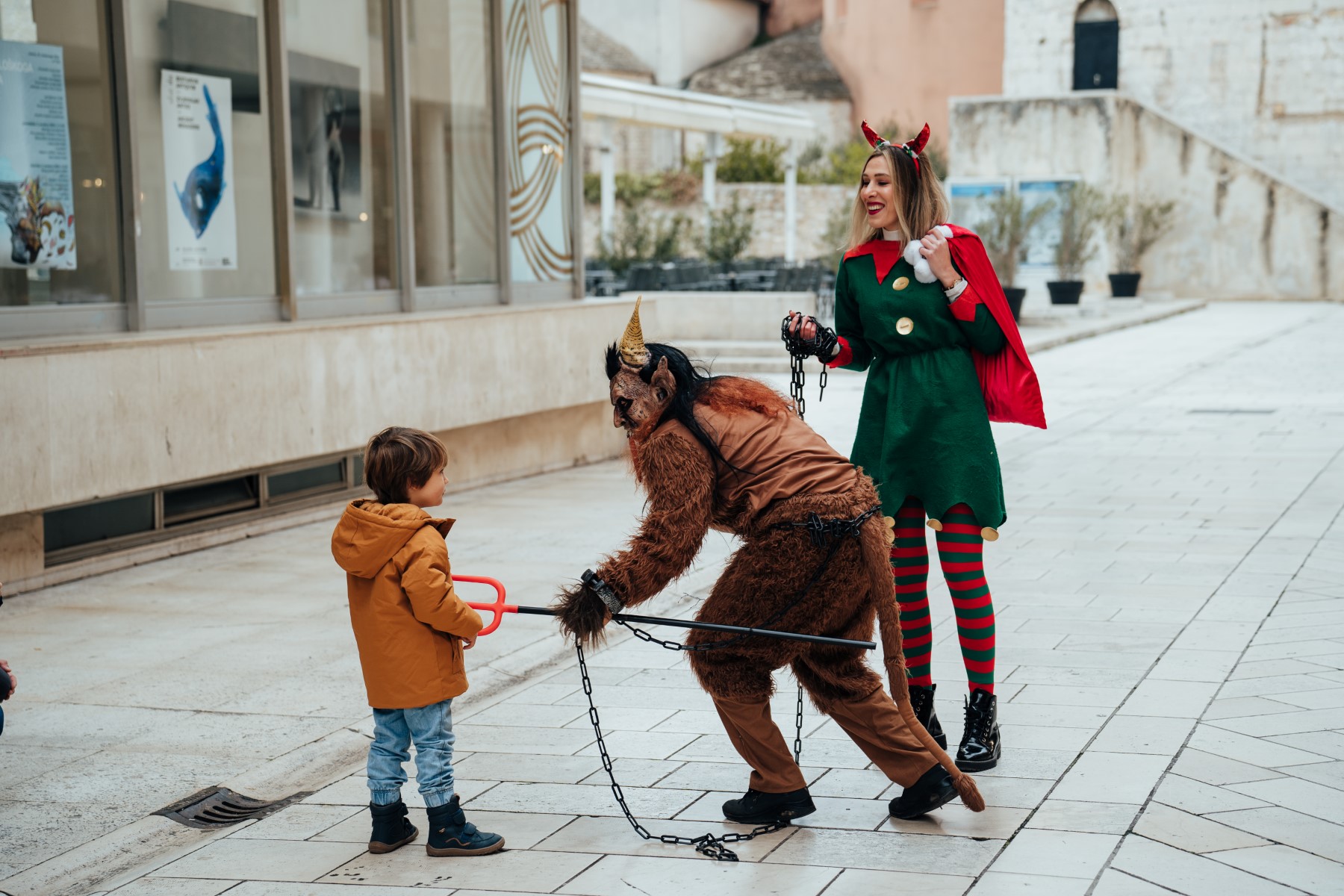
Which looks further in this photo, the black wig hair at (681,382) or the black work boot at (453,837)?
the black work boot at (453,837)

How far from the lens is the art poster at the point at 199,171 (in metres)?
8.78

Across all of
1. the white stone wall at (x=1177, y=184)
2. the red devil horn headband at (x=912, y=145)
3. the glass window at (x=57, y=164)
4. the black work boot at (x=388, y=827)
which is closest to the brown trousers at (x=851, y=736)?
the black work boot at (x=388, y=827)

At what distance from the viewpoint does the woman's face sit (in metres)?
4.56

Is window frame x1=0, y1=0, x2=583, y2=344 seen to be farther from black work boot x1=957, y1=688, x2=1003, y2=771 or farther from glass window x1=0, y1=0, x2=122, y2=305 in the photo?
black work boot x1=957, y1=688, x2=1003, y2=771

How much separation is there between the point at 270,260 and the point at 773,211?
107ft

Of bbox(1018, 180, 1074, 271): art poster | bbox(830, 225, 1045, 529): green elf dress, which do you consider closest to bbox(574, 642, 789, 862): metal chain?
bbox(830, 225, 1045, 529): green elf dress

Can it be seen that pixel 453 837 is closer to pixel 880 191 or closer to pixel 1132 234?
pixel 880 191

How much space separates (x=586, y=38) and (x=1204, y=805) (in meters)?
51.2

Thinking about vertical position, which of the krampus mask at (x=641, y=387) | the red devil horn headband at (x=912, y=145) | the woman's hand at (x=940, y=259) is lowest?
the krampus mask at (x=641, y=387)

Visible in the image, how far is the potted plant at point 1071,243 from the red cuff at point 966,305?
25380 mm

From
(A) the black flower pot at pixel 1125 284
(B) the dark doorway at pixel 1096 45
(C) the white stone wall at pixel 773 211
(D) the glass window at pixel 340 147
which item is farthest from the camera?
(C) the white stone wall at pixel 773 211

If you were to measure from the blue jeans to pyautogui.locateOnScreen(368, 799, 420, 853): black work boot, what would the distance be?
2cm

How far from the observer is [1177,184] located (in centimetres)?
3569

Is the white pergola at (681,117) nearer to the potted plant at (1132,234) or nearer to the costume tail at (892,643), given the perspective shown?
the potted plant at (1132,234)
